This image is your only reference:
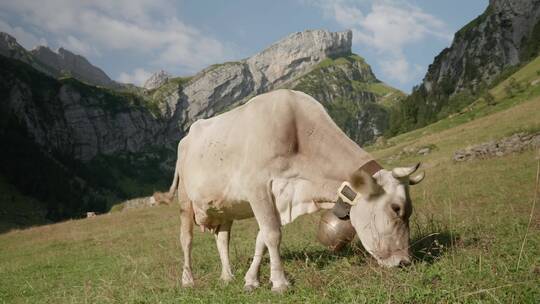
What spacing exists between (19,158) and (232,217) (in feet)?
503

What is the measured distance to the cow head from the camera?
6.05 meters

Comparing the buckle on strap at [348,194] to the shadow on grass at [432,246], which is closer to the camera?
the buckle on strap at [348,194]

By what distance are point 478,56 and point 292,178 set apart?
149 meters

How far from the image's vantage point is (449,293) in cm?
457

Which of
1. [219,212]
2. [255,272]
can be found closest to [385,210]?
[255,272]

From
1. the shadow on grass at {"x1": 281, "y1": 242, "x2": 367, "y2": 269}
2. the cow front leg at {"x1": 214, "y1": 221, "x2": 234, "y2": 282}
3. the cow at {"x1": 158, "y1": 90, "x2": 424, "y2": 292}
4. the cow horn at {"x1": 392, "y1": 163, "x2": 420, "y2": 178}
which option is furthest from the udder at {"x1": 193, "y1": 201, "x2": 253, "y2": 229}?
the cow horn at {"x1": 392, "y1": 163, "x2": 420, "y2": 178}

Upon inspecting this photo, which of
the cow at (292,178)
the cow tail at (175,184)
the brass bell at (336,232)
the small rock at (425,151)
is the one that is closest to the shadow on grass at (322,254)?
the brass bell at (336,232)

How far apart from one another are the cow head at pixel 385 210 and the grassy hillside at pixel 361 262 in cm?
32

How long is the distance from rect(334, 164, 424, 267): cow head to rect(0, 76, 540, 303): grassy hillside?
0.32m

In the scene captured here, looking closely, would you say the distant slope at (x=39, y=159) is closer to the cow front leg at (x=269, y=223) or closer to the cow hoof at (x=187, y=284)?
the cow hoof at (x=187, y=284)

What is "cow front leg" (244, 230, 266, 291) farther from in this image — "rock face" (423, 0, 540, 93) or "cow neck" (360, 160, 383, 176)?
"rock face" (423, 0, 540, 93)

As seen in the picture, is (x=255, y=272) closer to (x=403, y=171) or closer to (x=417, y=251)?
(x=417, y=251)

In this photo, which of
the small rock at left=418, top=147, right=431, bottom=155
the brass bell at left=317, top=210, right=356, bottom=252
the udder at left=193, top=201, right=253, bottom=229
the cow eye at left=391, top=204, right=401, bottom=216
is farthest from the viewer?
the small rock at left=418, top=147, right=431, bottom=155

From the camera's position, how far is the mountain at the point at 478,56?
401 feet
